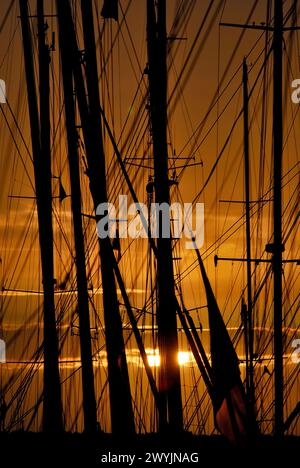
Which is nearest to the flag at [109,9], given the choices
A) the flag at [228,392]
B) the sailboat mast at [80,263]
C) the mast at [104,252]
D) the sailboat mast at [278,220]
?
the mast at [104,252]

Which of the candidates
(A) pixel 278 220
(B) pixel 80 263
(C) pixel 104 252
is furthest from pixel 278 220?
(B) pixel 80 263

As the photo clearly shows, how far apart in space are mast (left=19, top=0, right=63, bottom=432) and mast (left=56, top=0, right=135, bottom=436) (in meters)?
5.41

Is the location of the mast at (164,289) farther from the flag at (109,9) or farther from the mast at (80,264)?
Answer: the mast at (80,264)

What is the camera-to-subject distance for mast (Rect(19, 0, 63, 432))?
2489cm

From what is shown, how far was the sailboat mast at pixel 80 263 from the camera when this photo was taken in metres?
21.3

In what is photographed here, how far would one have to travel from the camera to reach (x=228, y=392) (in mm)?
16453

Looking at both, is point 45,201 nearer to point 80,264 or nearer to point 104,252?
point 80,264

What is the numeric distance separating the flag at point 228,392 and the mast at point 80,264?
4.66 meters

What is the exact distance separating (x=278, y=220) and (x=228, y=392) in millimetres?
4700

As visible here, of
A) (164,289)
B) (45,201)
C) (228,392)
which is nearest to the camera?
(228,392)

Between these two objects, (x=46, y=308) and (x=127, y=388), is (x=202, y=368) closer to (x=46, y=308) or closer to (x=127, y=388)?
(x=127, y=388)

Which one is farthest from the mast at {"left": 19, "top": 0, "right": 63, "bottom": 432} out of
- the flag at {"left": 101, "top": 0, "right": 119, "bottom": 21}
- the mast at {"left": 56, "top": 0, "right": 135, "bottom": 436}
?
the flag at {"left": 101, "top": 0, "right": 119, "bottom": 21}
